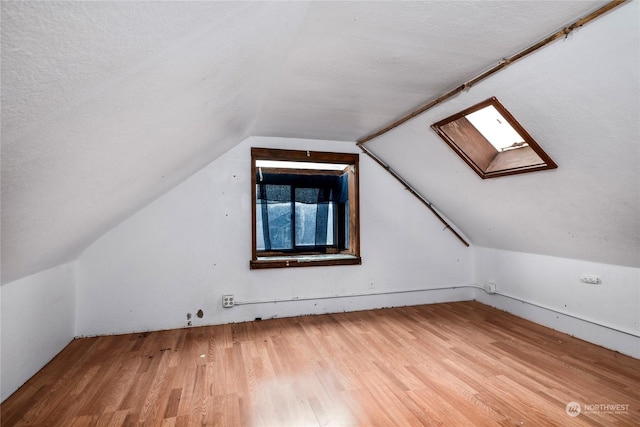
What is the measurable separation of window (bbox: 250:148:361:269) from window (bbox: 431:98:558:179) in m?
1.58

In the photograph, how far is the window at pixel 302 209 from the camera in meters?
4.45

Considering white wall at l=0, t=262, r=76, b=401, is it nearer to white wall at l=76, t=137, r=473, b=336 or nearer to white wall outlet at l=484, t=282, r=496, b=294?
A: white wall at l=76, t=137, r=473, b=336

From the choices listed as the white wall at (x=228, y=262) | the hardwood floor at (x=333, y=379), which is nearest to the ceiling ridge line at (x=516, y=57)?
the white wall at (x=228, y=262)

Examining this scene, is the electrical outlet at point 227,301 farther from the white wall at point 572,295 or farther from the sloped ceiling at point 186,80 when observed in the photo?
the white wall at point 572,295

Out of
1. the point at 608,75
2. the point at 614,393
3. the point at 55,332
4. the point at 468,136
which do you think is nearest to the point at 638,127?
the point at 608,75

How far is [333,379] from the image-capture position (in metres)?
2.28

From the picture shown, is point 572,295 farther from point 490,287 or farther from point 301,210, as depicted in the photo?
point 301,210

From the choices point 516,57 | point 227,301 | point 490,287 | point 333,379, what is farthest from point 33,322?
point 490,287

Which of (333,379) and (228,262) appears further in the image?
(228,262)

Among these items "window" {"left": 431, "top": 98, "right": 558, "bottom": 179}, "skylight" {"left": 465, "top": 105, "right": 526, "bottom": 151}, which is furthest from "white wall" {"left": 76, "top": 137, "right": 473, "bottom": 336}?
"skylight" {"left": 465, "top": 105, "right": 526, "bottom": 151}

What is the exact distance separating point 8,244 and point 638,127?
3.18 m

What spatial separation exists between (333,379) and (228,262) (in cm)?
175

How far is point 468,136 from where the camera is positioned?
283 cm

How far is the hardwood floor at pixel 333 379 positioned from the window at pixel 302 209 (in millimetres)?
1438
